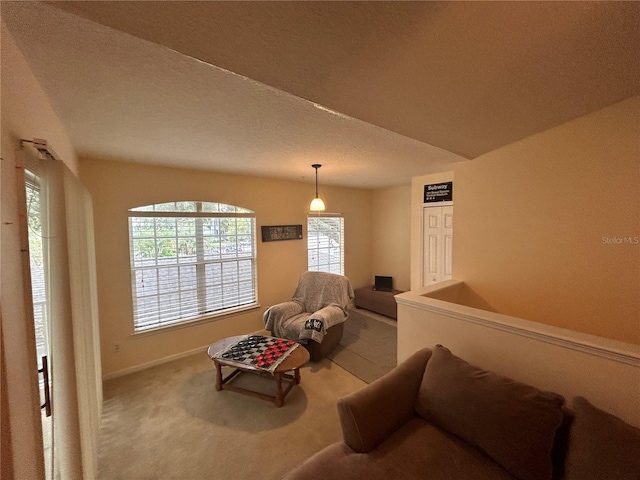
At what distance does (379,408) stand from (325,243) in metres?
3.50

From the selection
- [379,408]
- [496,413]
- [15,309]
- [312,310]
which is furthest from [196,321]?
[496,413]

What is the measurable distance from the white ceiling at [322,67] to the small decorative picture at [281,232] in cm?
187

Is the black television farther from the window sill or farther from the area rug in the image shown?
the window sill

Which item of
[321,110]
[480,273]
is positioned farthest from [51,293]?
[480,273]

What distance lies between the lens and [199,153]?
247 cm

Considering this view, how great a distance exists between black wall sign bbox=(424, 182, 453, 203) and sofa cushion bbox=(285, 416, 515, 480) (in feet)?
9.99

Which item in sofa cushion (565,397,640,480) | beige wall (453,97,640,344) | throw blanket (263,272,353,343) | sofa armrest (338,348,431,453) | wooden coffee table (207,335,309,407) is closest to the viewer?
sofa cushion (565,397,640,480)

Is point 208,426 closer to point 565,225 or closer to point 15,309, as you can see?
point 15,309

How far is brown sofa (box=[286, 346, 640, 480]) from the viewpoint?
1.05 meters

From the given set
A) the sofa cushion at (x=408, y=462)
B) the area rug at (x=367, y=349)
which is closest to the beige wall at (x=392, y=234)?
the area rug at (x=367, y=349)

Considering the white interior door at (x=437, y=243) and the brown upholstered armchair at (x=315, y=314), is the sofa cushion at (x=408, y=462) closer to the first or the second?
the brown upholstered armchair at (x=315, y=314)

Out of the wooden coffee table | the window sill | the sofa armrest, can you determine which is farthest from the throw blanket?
the sofa armrest

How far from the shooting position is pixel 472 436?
4.19 ft

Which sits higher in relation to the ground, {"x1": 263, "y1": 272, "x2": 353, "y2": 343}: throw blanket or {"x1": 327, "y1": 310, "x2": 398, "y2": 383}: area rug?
{"x1": 263, "y1": 272, "x2": 353, "y2": 343}: throw blanket
